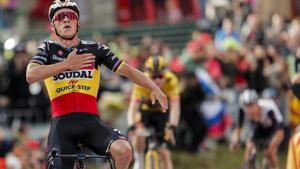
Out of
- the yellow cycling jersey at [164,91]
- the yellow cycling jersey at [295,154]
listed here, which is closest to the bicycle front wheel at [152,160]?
the yellow cycling jersey at [164,91]

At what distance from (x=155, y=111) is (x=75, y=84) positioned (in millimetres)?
4570

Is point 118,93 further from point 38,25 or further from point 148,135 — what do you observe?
point 38,25

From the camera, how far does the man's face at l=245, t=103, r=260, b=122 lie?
15.2 m

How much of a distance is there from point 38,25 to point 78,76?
28.3 m

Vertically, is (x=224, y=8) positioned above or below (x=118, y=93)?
above

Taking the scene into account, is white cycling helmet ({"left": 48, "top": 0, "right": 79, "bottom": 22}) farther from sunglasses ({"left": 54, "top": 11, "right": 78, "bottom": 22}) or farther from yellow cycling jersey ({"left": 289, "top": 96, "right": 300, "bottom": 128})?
yellow cycling jersey ({"left": 289, "top": 96, "right": 300, "bottom": 128})

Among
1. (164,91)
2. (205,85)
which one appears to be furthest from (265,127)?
(205,85)

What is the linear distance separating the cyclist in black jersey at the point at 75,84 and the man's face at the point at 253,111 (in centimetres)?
545

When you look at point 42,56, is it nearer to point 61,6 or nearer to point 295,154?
point 61,6

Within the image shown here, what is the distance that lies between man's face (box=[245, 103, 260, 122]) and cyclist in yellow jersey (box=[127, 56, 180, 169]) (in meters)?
1.48

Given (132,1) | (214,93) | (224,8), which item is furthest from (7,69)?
(132,1)

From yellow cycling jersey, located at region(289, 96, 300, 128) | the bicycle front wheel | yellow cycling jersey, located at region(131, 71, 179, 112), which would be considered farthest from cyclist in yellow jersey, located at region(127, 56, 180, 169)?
yellow cycling jersey, located at region(289, 96, 300, 128)

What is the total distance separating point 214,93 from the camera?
2066 cm

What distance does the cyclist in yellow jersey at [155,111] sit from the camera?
44.9 ft
